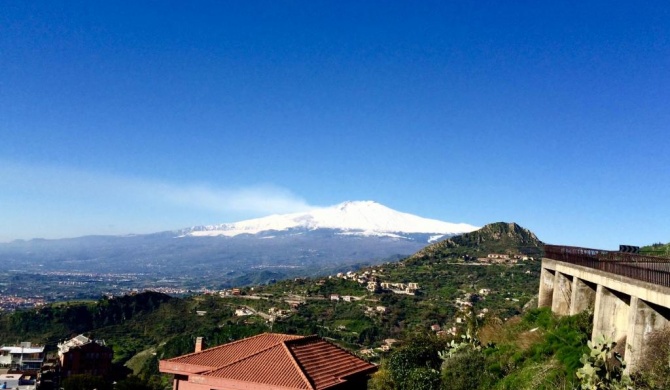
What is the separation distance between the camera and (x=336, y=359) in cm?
1590

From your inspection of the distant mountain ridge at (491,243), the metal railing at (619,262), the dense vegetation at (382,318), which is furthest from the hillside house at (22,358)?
Answer: the distant mountain ridge at (491,243)

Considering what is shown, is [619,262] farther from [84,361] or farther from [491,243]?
[491,243]

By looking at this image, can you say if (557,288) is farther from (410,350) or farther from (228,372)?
(228,372)

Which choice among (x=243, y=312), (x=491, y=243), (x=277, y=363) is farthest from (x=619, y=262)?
(x=491, y=243)

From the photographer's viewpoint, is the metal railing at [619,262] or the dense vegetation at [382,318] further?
the dense vegetation at [382,318]

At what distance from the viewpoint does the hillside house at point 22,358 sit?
5266 cm

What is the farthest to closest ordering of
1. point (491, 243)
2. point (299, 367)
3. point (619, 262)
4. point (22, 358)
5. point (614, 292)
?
point (491, 243) → point (22, 358) → point (619, 262) → point (299, 367) → point (614, 292)

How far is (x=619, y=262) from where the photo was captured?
14.7 m

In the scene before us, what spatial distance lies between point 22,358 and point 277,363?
49.8 metres

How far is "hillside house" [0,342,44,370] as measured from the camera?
52656 mm

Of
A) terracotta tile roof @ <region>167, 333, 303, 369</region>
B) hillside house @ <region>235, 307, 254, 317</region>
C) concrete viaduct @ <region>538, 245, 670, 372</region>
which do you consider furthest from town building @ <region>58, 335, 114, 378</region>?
concrete viaduct @ <region>538, 245, 670, 372</region>

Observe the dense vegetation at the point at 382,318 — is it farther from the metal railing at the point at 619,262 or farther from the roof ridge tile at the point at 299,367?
the roof ridge tile at the point at 299,367

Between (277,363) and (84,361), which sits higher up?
(277,363)

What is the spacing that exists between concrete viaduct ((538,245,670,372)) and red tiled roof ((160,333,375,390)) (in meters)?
6.56
